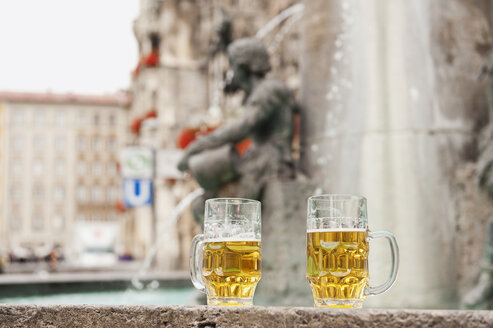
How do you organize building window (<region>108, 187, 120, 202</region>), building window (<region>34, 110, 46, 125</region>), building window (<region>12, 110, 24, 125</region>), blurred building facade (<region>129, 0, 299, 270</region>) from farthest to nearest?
building window (<region>108, 187, 120, 202</region>) < building window (<region>34, 110, 46, 125</region>) < building window (<region>12, 110, 24, 125</region>) < blurred building facade (<region>129, 0, 299, 270</region>)

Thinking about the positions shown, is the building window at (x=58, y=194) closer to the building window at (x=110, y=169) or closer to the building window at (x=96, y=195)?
the building window at (x=96, y=195)

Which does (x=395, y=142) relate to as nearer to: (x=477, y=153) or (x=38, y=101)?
(x=477, y=153)

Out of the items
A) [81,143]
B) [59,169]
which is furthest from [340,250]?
[59,169]

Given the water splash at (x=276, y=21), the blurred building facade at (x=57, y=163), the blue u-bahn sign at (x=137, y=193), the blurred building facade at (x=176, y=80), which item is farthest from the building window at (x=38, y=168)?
the water splash at (x=276, y=21)

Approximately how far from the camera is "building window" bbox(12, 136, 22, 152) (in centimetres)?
8119

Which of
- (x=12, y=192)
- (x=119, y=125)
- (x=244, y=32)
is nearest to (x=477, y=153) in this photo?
(x=244, y=32)

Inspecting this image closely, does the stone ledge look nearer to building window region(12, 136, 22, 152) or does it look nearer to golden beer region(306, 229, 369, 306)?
golden beer region(306, 229, 369, 306)

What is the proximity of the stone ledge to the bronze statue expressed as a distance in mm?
3647

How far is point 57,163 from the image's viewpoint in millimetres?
82438

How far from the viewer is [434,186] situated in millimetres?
4855

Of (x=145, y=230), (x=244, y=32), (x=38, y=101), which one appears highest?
(x=38, y=101)

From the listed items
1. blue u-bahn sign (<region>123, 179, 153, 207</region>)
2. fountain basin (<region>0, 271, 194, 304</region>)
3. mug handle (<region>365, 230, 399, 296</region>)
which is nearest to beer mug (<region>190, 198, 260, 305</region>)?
mug handle (<region>365, 230, 399, 296</region>)

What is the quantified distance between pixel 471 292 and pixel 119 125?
7615cm

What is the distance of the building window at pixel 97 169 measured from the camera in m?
81.5
